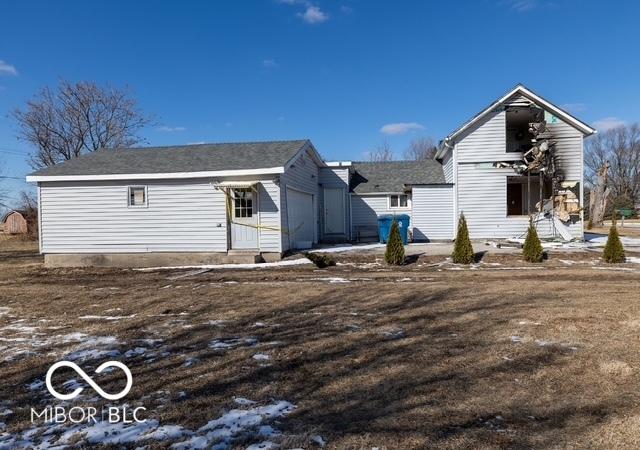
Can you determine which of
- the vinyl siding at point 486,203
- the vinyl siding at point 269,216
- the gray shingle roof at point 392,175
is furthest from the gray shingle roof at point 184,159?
the vinyl siding at point 486,203

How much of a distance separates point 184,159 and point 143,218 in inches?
101

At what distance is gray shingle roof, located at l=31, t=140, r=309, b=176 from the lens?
13.7m

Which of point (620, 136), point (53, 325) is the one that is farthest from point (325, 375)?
point (620, 136)

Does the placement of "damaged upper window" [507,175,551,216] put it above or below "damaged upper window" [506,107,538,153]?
below

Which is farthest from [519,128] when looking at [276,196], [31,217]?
[31,217]

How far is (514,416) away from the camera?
3.04 meters

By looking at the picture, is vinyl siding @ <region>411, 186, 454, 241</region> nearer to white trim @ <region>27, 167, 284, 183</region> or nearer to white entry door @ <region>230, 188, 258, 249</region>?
white trim @ <region>27, 167, 284, 183</region>

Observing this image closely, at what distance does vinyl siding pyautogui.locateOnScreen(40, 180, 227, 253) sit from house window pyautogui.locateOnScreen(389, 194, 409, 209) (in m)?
8.96

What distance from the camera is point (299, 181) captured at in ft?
51.4

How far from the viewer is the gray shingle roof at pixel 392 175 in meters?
19.6

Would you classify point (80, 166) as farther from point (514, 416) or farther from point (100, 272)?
point (514, 416)

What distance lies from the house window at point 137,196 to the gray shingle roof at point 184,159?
563 millimetres

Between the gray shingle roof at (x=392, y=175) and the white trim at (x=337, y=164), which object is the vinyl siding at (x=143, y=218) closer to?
the white trim at (x=337, y=164)

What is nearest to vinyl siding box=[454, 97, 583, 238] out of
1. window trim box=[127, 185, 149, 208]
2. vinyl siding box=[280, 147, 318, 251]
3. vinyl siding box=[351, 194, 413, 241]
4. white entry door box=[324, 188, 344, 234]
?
vinyl siding box=[351, 194, 413, 241]
